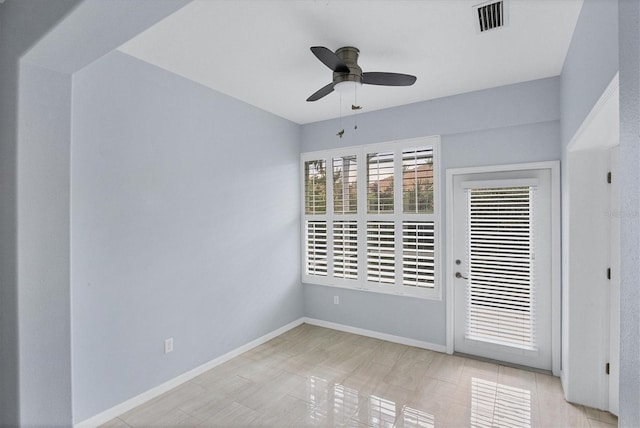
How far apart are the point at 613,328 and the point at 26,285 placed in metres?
3.83

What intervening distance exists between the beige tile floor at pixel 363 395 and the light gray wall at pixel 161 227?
35 cm

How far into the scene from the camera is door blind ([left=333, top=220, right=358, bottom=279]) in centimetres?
426

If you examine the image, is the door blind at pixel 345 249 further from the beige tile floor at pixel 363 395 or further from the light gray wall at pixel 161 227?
the beige tile floor at pixel 363 395

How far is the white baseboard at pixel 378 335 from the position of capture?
12.2 feet

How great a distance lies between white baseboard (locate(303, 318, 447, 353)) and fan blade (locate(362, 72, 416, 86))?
109 inches

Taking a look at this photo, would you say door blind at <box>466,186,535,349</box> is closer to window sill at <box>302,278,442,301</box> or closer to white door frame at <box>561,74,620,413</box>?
window sill at <box>302,278,442,301</box>

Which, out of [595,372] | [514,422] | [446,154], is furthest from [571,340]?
[446,154]

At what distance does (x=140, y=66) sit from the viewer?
273 centimetres

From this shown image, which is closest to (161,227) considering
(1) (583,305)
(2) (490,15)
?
(2) (490,15)

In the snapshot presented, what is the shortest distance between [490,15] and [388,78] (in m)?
0.73

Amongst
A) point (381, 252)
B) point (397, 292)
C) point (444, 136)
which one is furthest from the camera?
point (381, 252)

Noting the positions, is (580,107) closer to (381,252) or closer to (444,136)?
(444,136)

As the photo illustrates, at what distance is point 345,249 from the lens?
4.32 meters

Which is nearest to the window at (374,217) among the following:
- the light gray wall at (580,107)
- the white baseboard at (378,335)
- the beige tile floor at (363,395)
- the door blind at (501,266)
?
the door blind at (501,266)
